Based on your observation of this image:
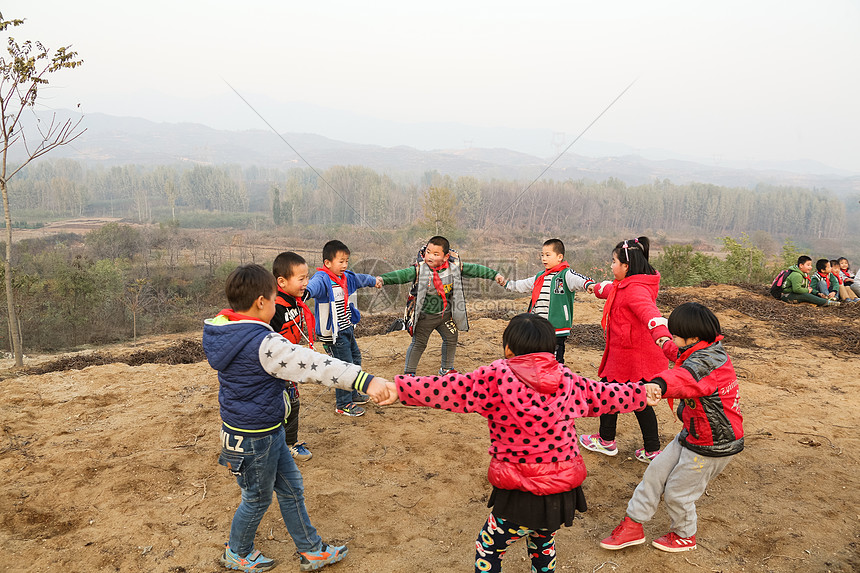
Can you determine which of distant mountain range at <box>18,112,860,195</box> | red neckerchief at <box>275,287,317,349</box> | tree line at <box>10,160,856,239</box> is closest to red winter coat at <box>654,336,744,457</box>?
red neckerchief at <box>275,287,317,349</box>

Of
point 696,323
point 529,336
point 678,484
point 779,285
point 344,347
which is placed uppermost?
point 529,336

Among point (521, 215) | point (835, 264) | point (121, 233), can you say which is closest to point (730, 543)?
point (835, 264)

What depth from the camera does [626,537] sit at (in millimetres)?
3113

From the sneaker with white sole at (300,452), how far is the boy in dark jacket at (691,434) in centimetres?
262

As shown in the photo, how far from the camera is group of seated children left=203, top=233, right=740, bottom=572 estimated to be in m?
2.20

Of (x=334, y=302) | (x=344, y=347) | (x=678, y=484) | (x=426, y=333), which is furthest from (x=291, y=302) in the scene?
(x=678, y=484)

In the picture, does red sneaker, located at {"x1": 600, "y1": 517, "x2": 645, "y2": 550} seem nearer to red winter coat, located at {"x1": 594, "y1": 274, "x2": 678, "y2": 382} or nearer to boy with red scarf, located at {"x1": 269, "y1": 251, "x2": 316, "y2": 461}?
red winter coat, located at {"x1": 594, "y1": 274, "x2": 678, "y2": 382}

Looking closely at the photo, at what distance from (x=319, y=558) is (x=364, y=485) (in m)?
1.09

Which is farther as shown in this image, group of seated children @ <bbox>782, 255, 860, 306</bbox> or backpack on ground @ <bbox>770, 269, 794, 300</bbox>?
backpack on ground @ <bbox>770, 269, 794, 300</bbox>

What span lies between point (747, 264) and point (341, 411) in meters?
20.9

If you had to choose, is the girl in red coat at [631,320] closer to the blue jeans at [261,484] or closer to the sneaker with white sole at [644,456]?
the sneaker with white sole at [644,456]

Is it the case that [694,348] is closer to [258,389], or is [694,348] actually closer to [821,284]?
[258,389]

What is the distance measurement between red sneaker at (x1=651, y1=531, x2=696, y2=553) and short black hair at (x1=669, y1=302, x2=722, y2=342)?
4.31 ft

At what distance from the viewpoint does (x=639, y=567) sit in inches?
117
